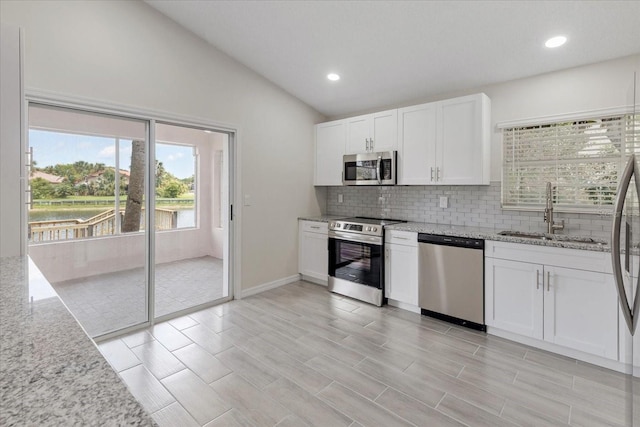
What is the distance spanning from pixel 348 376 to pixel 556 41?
3.14 meters

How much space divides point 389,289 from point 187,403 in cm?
237

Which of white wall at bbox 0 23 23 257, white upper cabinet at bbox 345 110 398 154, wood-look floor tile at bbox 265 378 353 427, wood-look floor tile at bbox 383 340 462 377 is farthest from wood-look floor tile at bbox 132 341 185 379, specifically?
white upper cabinet at bbox 345 110 398 154

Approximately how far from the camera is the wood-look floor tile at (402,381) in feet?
7.15

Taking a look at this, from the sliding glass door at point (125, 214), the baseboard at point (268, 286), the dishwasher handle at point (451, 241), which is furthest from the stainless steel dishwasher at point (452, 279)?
the sliding glass door at point (125, 214)

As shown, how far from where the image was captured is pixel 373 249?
3848 millimetres

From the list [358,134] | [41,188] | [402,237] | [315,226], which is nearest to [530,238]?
[402,237]

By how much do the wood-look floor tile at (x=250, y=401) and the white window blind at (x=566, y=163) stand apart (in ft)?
9.60

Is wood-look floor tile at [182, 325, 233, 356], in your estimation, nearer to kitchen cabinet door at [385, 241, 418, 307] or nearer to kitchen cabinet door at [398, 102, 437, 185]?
kitchen cabinet door at [385, 241, 418, 307]

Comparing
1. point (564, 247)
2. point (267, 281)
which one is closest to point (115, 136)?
point (267, 281)

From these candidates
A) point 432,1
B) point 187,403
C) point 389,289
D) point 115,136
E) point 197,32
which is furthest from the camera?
point 389,289

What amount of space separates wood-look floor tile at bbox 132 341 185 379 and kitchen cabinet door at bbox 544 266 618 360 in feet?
9.71

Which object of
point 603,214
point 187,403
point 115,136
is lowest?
point 187,403

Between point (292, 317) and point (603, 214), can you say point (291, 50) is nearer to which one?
point (292, 317)

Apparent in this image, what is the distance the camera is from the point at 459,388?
2.26 m
